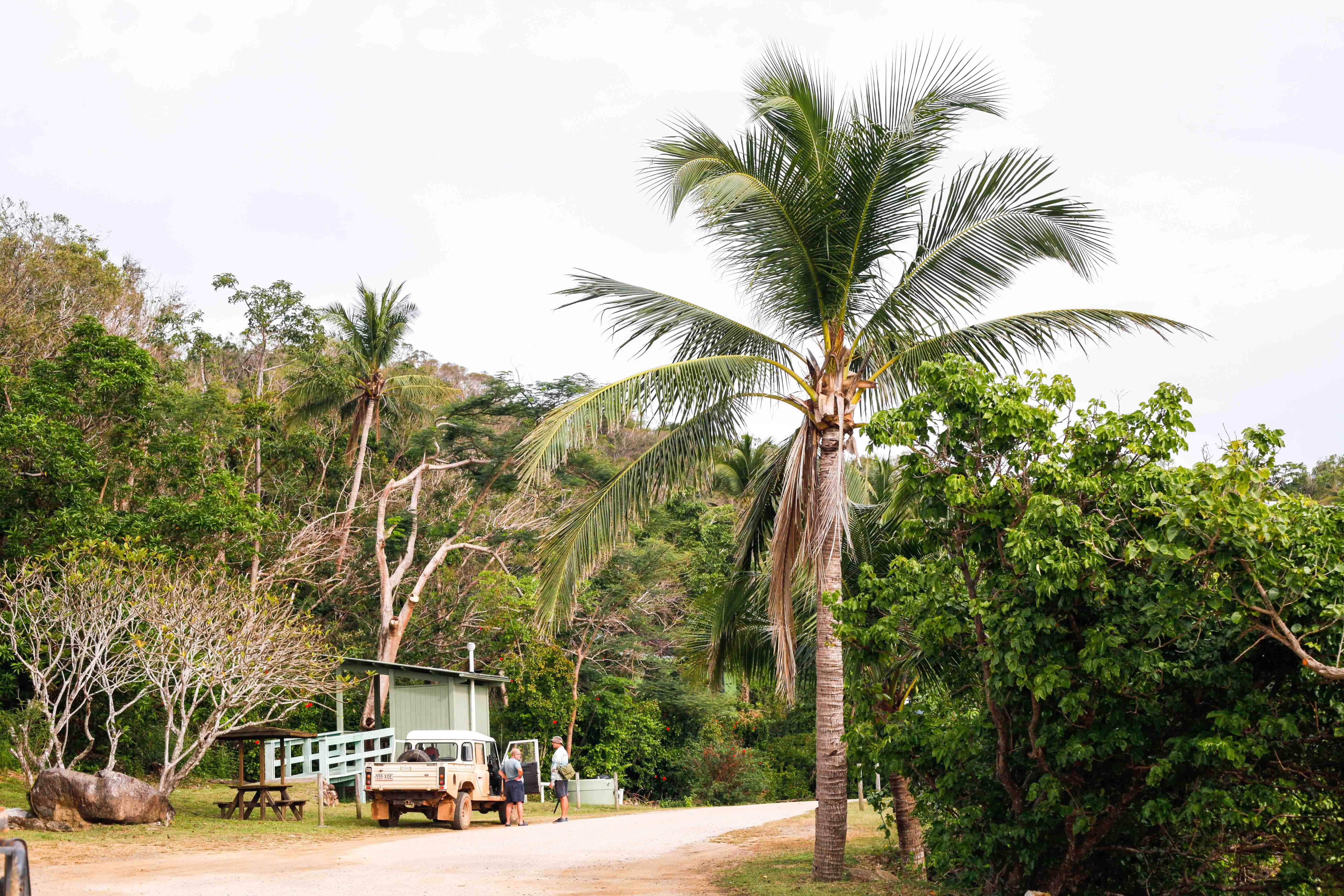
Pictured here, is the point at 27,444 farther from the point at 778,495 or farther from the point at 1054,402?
the point at 1054,402

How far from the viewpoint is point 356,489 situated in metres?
28.3

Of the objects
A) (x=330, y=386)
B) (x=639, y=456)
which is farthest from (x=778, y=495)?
(x=330, y=386)

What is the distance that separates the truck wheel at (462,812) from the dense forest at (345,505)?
5.16 m

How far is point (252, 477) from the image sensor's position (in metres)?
28.6

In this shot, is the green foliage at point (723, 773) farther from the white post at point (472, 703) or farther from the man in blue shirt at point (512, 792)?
the man in blue shirt at point (512, 792)

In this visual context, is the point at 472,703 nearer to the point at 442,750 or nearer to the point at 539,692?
the point at 442,750

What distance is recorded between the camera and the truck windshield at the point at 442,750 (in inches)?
700

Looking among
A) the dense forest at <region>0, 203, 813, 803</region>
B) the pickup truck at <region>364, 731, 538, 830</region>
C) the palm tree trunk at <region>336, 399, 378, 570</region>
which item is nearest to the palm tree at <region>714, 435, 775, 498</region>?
the dense forest at <region>0, 203, 813, 803</region>

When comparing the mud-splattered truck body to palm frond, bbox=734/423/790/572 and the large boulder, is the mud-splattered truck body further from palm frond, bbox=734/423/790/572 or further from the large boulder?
palm frond, bbox=734/423/790/572

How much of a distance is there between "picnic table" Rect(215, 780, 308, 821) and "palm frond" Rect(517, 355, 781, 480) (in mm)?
9860

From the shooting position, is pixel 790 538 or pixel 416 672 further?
pixel 416 672

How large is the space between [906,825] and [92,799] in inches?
425

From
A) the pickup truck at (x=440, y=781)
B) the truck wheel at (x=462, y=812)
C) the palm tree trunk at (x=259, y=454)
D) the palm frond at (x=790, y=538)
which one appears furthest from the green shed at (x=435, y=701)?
the palm frond at (x=790, y=538)

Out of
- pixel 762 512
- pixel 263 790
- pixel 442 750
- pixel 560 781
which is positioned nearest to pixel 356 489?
pixel 263 790
